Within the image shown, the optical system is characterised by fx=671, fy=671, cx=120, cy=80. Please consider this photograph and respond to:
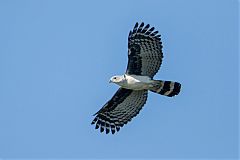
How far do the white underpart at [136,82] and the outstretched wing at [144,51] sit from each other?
0.16 m

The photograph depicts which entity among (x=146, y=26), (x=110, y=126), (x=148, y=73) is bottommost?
(x=110, y=126)

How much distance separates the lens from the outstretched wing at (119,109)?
16.2m

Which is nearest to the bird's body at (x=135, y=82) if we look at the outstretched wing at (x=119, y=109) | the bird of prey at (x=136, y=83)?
the bird of prey at (x=136, y=83)

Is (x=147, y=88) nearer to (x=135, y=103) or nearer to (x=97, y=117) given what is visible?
(x=135, y=103)

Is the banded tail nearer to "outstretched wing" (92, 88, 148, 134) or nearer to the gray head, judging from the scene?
"outstretched wing" (92, 88, 148, 134)

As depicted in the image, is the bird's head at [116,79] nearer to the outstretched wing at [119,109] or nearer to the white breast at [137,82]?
the white breast at [137,82]

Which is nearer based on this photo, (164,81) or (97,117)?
(164,81)

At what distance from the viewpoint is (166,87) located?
15594 millimetres

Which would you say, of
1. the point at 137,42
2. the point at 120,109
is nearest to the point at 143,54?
the point at 137,42

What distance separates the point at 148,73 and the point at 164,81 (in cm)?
42

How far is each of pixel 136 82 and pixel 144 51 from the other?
31.9 inches

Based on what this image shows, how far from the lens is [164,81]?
15641 mm

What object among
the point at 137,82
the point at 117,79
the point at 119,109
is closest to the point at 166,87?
the point at 137,82

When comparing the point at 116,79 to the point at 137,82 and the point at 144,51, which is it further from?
the point at 144,51
